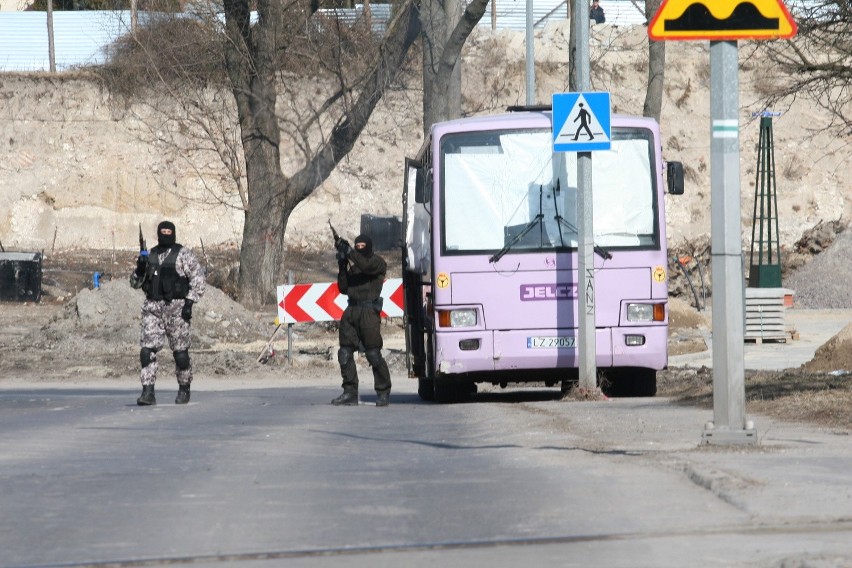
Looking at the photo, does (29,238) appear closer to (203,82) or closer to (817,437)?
(203,82)

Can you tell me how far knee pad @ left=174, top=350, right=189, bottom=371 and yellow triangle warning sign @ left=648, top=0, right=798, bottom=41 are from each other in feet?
28.1

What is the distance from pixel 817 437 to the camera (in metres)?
10.9

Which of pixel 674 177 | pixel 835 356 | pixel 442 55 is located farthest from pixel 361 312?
pixel 442 55

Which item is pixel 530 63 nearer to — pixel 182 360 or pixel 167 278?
pixel 182 360

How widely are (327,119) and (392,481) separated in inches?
1939

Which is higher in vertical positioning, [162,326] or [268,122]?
[268,122]

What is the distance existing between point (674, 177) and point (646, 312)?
4.83ft

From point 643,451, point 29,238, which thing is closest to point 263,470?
point 643,451

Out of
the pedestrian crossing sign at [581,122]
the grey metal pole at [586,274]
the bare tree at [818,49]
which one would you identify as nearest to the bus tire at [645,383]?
the grey metal pole at [586,274]

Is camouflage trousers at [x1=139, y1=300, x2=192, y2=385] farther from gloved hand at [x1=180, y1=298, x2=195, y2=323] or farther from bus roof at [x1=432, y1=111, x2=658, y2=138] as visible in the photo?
bus roof at [x1=432, y1=111, x2=658, y2=138]

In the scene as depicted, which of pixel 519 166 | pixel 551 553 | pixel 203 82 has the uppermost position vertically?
pixel 203 82

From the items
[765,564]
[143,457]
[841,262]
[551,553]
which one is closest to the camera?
[765,564]

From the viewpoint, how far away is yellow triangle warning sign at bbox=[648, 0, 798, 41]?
9.48 meters

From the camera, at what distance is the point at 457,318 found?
16.9 meters
